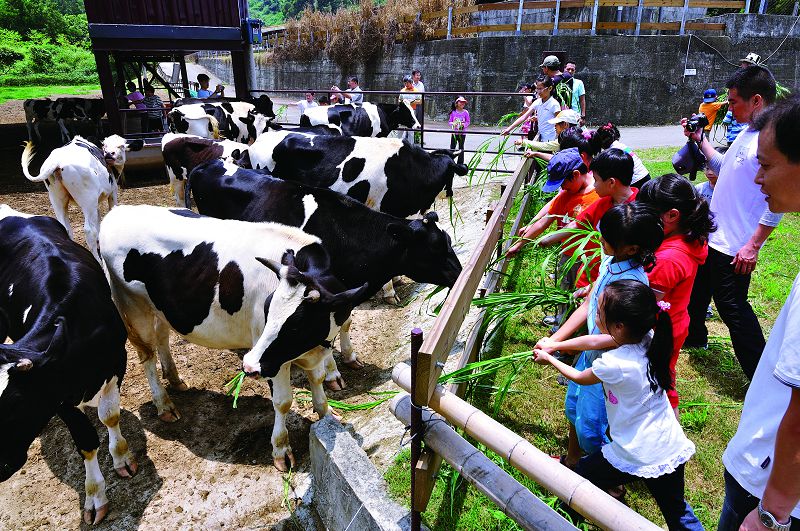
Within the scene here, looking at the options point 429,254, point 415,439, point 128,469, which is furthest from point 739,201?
point 128,469

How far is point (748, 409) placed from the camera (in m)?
1.50

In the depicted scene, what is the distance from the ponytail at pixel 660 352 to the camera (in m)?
2.06

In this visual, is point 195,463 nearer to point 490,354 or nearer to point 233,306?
point 233,306

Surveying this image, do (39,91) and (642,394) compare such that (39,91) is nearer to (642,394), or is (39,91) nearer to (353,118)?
(353,118)

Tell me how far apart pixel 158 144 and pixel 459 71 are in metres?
10.7

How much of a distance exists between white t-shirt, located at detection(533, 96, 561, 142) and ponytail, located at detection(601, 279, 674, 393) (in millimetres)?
4739

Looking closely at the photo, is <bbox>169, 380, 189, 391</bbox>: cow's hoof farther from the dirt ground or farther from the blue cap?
the blue cap

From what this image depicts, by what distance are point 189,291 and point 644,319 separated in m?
3.06

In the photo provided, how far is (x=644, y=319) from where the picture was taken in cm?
199

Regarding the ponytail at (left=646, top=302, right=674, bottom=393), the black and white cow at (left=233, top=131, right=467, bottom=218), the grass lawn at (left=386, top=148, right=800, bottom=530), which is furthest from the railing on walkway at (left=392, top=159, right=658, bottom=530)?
the black and white cow at (left=233, top=131, right=467, bottom=218)

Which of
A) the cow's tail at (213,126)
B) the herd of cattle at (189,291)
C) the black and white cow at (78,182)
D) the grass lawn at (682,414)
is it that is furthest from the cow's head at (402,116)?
the grass lawn at (682,414)

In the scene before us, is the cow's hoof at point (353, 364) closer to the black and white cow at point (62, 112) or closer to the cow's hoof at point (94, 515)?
the cow's hoof at point (94, 515)

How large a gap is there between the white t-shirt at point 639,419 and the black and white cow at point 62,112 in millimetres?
15915

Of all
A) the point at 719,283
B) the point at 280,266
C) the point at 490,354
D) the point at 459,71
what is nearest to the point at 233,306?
the point at 280,266
